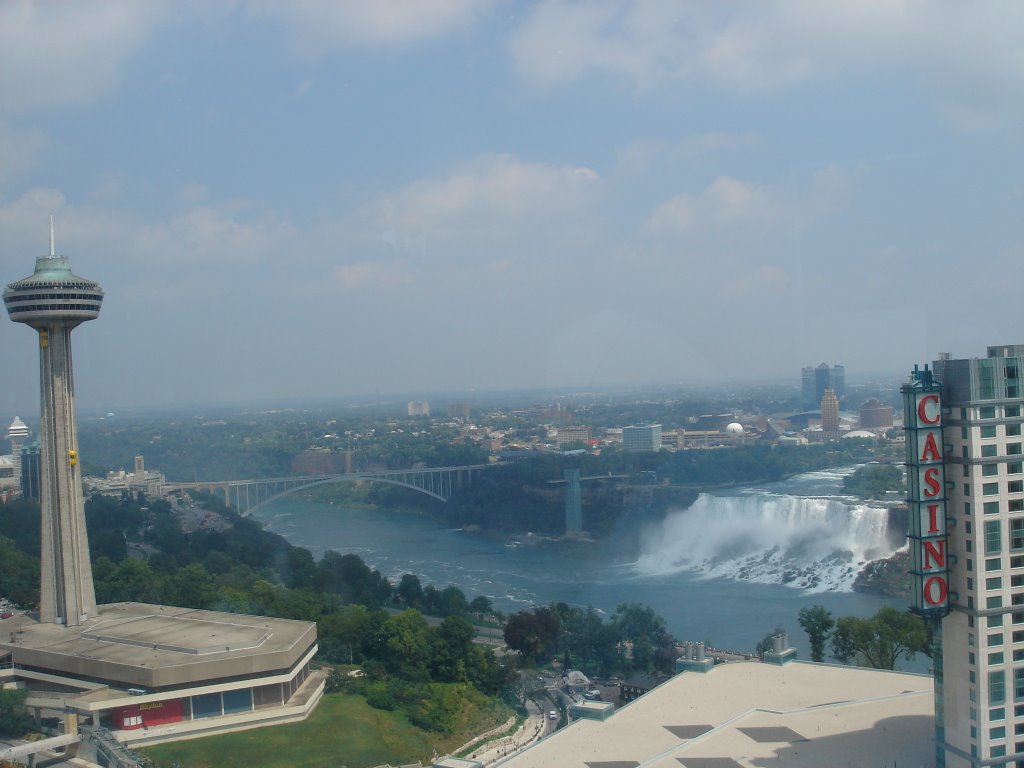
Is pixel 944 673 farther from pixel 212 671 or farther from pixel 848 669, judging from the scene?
pixel 212 671

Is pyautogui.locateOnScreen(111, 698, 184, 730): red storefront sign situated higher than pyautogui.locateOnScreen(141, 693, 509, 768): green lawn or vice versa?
pyautogui.locateOnScreen(111, 698, 184, 730): red storefront sign

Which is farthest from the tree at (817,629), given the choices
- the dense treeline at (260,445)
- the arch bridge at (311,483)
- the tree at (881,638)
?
the dense treeline at (260,445)

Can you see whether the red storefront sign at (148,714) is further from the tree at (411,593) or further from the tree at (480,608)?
the tree at (411,593)

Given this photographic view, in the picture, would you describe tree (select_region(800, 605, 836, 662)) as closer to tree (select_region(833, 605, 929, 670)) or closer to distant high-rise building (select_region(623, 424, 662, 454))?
tree (select_region(833, 605, 929, 670))

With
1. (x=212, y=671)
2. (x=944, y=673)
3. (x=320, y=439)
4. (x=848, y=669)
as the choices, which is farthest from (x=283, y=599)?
(x=320, y=439)

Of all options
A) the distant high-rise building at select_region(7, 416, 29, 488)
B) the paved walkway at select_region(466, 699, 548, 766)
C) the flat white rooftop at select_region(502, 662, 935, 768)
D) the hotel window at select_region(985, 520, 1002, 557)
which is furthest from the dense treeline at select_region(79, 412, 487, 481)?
the hotel window at select_region(985, 520, 1002, 557)

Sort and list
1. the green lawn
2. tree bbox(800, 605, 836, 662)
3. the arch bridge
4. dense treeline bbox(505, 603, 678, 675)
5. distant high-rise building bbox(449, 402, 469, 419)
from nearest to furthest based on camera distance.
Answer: the green lawn → tree bbox(800, 605, 836, 662) → dense treeline bbox(505, 603, 678, 675) → the arch bridge → distant high-rise building bbox(449, 402, 469, 419)

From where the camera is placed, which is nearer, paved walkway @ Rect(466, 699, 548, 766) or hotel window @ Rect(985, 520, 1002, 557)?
hotel window @ Rect(985, 520, 1002, 557)
